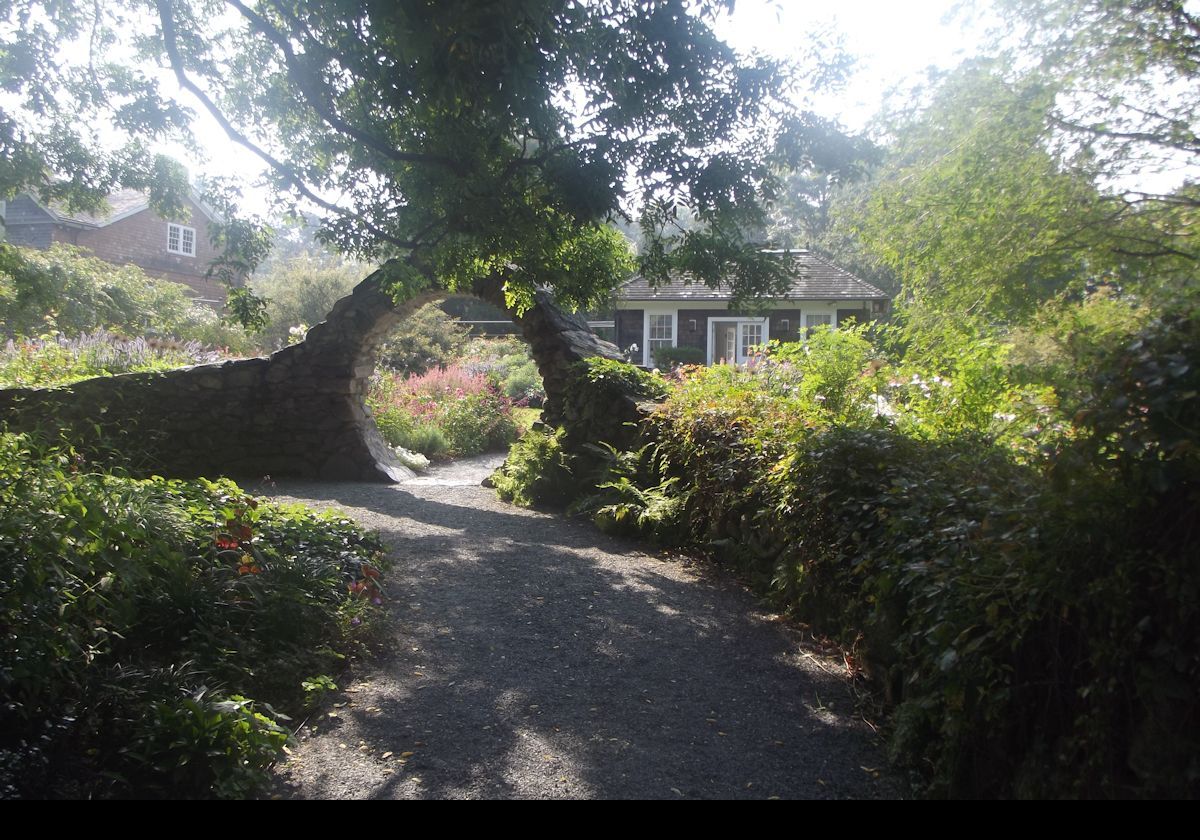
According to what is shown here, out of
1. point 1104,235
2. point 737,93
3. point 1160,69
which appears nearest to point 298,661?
point 737,93

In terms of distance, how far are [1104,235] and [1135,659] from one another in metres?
5.54

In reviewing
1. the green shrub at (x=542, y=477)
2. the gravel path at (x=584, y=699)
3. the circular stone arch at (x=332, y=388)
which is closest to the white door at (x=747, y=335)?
the circular stone arch at (x=332, y=388)

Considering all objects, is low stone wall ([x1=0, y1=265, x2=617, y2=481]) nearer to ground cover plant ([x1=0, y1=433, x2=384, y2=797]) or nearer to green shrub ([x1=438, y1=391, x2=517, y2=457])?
green shrub ([x1=438, y1=391, x2=517, y2=457])

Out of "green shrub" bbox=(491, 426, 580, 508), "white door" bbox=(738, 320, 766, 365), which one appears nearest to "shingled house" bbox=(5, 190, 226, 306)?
"white door" bbox=(738, 320, 766, 365)

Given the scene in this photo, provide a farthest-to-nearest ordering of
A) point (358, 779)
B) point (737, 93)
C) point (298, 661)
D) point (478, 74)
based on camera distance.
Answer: point (737, 93), point (478, 74), point (298, 661), point (358, 779)

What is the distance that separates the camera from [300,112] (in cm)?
801

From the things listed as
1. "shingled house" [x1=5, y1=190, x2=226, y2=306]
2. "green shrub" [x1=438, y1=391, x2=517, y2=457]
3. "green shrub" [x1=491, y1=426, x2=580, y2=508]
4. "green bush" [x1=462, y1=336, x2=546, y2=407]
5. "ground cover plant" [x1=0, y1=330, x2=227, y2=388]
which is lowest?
"green shrub" [x1=491, y1=426, x2=580, y2=508]

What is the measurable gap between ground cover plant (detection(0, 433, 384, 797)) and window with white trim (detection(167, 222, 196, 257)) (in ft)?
105

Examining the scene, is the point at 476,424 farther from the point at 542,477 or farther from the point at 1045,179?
the point at 1045,179

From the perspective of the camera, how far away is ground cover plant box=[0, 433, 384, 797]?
295cm

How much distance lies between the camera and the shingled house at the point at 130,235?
28.3 meters

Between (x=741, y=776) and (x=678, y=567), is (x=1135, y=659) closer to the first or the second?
(x=741, y=776)

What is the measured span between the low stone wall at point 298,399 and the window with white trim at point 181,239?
25.1m

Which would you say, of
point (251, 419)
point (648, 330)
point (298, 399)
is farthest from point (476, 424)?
point (648, 330)
